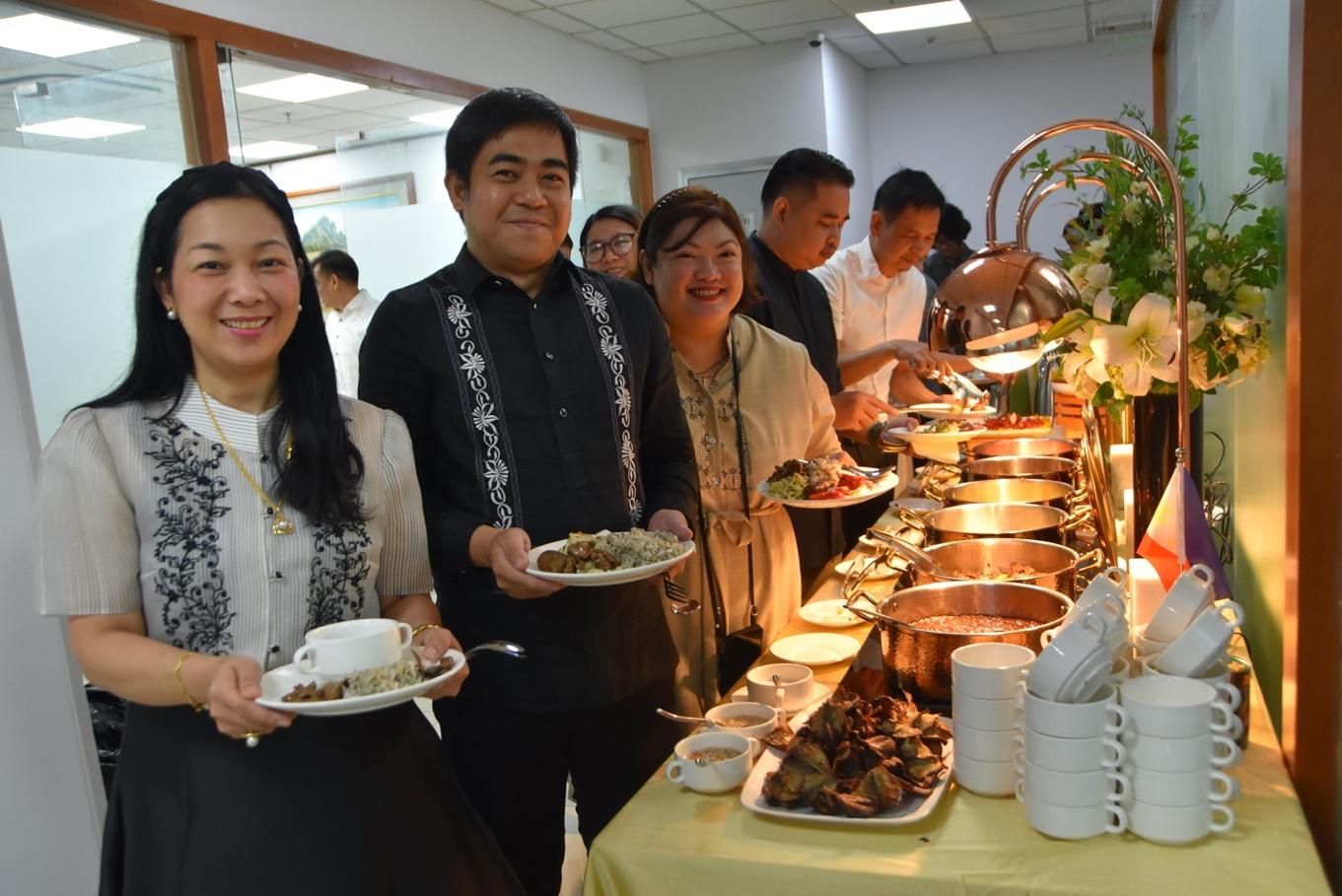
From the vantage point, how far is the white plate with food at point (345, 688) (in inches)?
43.1

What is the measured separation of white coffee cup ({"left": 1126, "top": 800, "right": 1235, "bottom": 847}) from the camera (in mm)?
1093

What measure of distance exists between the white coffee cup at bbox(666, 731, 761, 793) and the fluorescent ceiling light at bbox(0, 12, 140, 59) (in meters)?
3.34

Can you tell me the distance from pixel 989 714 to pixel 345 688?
2.38 ft

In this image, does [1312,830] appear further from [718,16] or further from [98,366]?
[718,16]

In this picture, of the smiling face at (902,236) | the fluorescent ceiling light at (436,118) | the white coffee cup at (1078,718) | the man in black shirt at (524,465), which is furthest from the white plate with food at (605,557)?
the fluorescent ceiling light at (436,118)

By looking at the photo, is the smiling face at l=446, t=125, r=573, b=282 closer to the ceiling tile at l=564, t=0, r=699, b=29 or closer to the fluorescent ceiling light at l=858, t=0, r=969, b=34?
the ceiling tile at l=564, t=0, r=699, b=29

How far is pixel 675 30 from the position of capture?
681 cm

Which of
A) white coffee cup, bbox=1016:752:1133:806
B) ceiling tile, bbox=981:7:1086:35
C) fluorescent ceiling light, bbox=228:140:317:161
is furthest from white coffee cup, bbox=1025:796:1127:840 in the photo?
fluorescent ceiling light, bbox=228:140:317:161

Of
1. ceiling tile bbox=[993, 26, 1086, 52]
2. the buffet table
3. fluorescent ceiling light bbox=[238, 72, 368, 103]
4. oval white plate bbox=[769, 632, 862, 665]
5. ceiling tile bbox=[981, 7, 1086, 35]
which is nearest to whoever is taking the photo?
the buffet table

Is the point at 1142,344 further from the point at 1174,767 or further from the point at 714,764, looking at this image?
the point at 714,764

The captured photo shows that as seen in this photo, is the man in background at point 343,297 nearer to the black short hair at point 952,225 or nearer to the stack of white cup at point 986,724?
the black short hair at point 952,225

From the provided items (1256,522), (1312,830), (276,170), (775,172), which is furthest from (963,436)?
(276,170)

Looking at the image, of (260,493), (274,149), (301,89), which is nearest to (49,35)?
(301,89)

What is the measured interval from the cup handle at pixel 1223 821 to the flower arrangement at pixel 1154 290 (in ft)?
2.24
